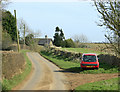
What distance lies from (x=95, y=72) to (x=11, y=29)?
41.1 meters

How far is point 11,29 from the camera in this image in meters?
59.3

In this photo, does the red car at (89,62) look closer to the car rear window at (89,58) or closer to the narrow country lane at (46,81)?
the car rear window at (89,58)

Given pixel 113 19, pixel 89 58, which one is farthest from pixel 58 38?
pixel 113 19

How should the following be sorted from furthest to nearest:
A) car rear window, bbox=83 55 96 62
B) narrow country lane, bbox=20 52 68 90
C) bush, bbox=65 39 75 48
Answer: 1. bush, bbox=65 39 75 48
2. car rear window, bbox=83 55 96 62
3. narrow country lane, bbox=20 52 68 90

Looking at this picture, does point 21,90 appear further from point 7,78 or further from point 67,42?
point 67,42

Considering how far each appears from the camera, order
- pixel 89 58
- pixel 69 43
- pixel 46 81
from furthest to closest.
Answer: pixel 69 43 → pixel 89 58 → pixel 46 81

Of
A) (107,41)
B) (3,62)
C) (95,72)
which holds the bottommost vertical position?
(95,72)

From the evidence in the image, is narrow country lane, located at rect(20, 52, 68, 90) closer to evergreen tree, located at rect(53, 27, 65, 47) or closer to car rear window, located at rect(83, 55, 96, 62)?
car rear window, located at rect(83, 55, 96, 62)

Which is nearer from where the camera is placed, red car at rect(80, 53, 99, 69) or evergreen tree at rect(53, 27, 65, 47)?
red car at rect(80, 53, 99, 69)

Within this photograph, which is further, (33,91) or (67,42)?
(67,42)

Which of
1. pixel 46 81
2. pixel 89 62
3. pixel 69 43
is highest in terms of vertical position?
pixel 69 43

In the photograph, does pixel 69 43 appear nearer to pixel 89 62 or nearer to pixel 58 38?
pixel 58 38

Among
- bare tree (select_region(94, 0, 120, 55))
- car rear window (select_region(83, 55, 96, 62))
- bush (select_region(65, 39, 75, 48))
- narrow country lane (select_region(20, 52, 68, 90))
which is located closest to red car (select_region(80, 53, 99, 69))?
car rear window (select_region(83, 55, 96, 62))

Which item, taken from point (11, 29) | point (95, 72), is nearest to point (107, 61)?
point (95, 72)
